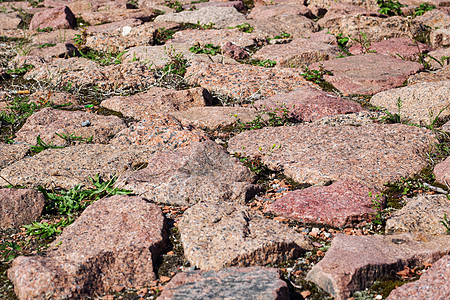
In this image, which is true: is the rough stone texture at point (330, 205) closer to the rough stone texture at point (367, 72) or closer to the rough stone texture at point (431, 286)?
the rough stone texture at point (431, 286)

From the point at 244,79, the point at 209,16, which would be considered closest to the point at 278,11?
the point at 209,16

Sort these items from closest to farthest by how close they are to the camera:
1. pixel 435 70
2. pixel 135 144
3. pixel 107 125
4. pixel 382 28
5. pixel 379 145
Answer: pixel 379 145 → pixel 135 144 → pixel 107 125 → pixel 435 70 → pixel 382 28

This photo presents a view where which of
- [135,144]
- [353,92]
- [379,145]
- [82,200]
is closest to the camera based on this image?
[82,200]

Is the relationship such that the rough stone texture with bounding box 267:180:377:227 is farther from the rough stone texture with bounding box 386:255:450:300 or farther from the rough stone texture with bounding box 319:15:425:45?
the rough stone texture with bounding box 319:15:425:45

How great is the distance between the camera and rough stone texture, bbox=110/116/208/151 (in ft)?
11.1

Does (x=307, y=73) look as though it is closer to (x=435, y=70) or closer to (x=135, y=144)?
(x=435, y=70)

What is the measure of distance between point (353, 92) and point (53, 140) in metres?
2.60

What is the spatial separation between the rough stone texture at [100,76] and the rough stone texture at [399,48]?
93.2 inches

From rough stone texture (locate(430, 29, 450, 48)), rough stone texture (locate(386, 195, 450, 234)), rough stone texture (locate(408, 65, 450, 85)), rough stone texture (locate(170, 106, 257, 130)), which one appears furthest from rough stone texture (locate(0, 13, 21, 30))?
rough stone texture (locate(386, 195, 450, 234))

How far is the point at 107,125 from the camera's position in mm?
3719

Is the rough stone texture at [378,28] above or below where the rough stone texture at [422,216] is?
above

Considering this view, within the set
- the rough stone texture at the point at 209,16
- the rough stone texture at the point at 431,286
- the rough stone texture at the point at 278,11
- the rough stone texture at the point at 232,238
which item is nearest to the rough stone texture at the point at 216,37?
the rough stone texture at the point at 209,16

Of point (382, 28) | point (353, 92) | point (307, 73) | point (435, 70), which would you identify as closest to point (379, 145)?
point (353, 92)

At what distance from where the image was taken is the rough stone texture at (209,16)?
20.8ft
